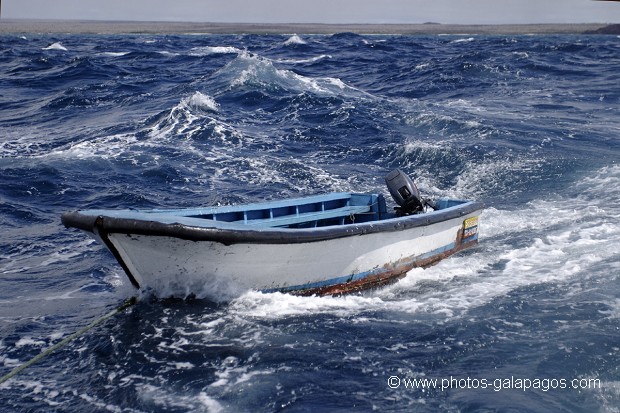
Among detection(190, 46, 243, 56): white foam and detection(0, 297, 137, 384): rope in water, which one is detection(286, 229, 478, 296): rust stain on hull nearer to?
detection(0, 297, 137, 384): rope in water

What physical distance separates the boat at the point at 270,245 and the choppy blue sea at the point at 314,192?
264 millimetres

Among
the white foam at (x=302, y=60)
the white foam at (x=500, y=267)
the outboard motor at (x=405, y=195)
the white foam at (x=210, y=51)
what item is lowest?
the white foam at (x=500, y=267)

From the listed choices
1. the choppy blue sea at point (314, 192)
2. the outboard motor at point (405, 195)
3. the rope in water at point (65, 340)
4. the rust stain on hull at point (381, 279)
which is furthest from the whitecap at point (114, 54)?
the rope in water at point (65, 340)

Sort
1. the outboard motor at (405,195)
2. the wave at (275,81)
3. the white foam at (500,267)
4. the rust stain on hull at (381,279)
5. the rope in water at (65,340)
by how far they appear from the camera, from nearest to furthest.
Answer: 1. the rope in water at (65,340)
2. the white foam at (500,267)
3. the rust stain on hull at (381,279)
4. the outboard motor at (405,195)
5. the wave at (275,81)

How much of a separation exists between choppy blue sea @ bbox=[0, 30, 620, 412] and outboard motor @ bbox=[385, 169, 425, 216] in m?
0.99

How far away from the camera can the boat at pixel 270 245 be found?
8.66 meters

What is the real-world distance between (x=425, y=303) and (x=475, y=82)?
21762 mm

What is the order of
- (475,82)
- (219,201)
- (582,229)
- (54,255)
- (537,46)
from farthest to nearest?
(537,46) < (475,82) < (219,201) < (582,229) < (54,255)

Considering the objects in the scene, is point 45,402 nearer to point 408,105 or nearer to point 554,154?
point 554,154

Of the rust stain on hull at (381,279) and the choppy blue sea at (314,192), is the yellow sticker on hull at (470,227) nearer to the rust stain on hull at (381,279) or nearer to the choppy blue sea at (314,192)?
the rust stain on hull at (381,279)

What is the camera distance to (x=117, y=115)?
77.4 ft

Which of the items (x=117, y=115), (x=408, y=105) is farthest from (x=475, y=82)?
(x=117, y=115)

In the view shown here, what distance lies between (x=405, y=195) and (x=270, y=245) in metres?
3.28

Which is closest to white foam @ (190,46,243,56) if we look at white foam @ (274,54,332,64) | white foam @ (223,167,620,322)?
white foam @ (274,54,332,64)
